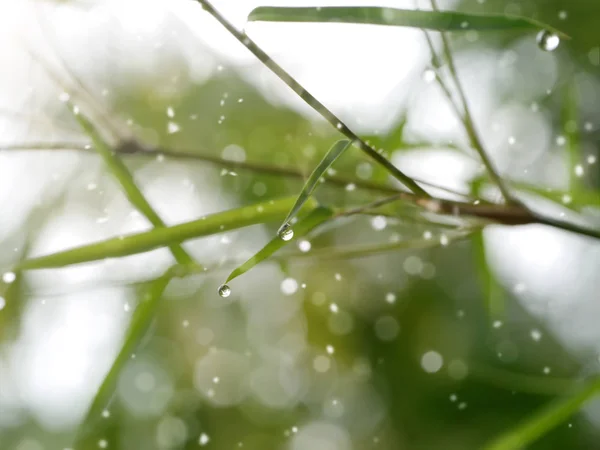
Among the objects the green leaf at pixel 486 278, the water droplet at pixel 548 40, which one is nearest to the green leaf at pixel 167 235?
the water droplet at pixel 548 40

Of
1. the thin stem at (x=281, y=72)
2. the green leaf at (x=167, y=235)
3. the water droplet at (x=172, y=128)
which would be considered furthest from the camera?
the water droplet at (x=172, y=128)

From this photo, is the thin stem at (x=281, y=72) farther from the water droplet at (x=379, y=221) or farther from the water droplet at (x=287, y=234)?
the water droplet at (x=379, y=221)

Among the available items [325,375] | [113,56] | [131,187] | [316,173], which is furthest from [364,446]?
[316,173]

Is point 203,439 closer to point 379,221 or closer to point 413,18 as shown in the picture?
point 379,221

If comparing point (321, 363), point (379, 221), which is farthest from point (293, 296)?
point (379, 221)

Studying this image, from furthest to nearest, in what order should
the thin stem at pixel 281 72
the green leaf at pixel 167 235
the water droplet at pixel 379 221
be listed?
the water droplet at pixel 379 221 → the green leaf at pixel 167 235 → the thin stem at pixel 281 72

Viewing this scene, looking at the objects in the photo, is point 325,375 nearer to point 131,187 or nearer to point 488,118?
point 488,118
